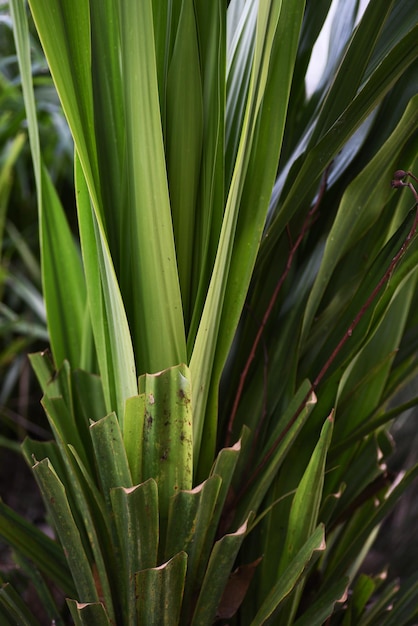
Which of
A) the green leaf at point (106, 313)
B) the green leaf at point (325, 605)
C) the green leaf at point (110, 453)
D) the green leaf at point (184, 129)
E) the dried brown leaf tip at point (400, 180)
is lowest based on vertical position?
the green leaf at point (325, 605)

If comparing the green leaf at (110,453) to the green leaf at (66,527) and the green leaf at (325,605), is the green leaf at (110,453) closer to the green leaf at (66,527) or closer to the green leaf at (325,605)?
the green leaf at (66,527)

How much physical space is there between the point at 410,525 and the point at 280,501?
0.41 m

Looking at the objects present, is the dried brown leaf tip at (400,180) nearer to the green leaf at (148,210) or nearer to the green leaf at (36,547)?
the green leaf at (148,210)

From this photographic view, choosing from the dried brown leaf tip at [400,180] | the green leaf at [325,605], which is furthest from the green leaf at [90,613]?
the dried brown leaf tip at [400,180]

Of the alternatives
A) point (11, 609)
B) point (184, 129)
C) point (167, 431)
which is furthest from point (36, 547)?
point (184, 129)

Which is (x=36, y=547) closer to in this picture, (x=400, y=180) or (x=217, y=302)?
(x=217, y=302)

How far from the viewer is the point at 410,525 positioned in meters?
0.70

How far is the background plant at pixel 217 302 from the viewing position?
0.30 meters

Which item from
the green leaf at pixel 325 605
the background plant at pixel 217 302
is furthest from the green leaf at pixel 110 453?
the green leaf at pixel 325 605

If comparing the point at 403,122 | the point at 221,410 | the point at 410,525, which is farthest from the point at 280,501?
the point at 410,525

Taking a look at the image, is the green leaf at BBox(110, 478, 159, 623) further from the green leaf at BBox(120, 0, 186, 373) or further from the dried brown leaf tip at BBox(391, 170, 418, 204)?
the dried brown leaf tip at BBox(391, 170, 418, 204)

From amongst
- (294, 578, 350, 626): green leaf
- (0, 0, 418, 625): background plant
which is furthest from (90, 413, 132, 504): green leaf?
(294, 578, 350, 626): green leaf

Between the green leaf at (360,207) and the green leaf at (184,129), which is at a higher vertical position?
the green leaf at (184,129)

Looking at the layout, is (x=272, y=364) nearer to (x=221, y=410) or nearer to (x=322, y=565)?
(x=221, y=410)
